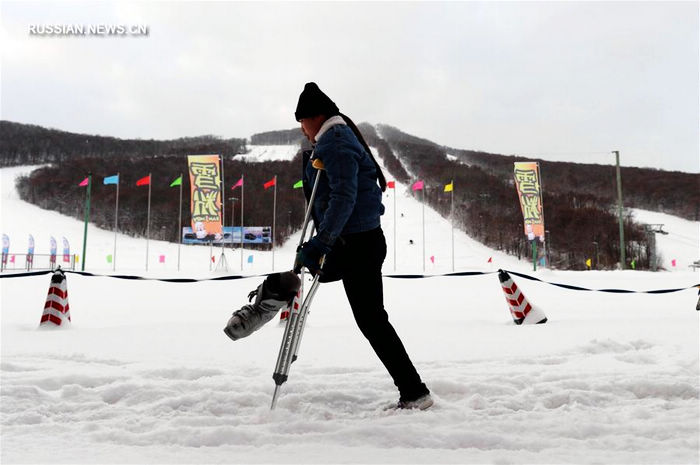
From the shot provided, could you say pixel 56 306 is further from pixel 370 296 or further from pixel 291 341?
pixel 370 296

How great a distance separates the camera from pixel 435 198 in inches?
2346

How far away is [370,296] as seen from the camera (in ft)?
8.11

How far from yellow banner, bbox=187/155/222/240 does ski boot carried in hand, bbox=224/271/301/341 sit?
70.0 feet

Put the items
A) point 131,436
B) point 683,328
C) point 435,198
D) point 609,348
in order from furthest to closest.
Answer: point 435,198
point 683,328
point 609,348
point 131,436

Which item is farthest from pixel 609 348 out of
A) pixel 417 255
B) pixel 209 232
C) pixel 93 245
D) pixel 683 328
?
pixel 93 245

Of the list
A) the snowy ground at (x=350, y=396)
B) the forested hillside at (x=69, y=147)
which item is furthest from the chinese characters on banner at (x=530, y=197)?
the forested hillside at (x=69, y=147)

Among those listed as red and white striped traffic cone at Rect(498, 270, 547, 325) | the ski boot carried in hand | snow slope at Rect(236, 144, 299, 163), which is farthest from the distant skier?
snow slope at Rect(236, 144, 299, 163)

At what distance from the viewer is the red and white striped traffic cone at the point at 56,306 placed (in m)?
5.57

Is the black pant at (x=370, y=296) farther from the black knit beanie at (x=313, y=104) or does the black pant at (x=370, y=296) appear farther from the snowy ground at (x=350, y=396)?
the black knit beanie at (x=313, y=104)

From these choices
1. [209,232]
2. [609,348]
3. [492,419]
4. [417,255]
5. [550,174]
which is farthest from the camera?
[550,174]

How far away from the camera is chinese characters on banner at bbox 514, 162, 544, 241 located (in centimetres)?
2325

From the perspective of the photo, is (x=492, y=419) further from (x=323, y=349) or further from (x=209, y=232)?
(x=209, y=232)

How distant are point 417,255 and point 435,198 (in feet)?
77.9

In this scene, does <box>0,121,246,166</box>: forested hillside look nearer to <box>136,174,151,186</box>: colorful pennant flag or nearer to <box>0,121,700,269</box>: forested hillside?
<box>0,121,700,269</box>: forested hillside
